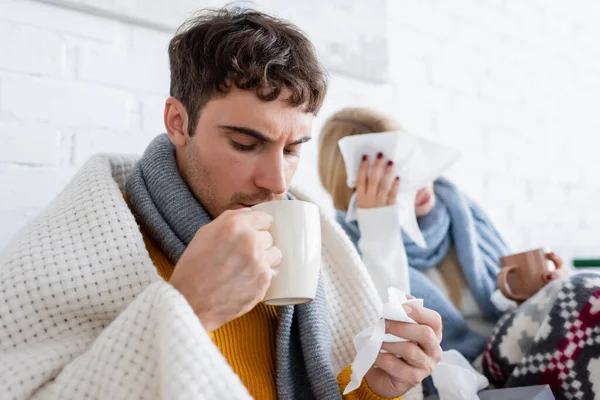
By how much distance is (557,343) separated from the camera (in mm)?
980

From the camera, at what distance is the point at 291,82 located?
87cm

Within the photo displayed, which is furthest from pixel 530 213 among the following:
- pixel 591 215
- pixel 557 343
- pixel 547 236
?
pixel 557 343

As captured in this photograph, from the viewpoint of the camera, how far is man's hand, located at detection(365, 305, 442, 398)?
2.51 feet

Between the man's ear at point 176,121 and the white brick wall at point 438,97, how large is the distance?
0.28 m

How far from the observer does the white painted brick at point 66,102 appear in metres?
1.09

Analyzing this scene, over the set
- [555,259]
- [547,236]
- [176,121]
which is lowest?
[547,236]

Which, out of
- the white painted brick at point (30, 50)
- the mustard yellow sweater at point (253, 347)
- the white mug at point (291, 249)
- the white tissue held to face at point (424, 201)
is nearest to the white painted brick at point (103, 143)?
the white painted brick at point (30, 50)

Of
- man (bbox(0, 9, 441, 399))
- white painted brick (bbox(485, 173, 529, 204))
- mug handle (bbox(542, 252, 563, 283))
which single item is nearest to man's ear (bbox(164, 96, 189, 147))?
man (bbox(0, 9, 441, 399))

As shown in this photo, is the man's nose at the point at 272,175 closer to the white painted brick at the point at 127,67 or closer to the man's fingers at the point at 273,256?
the man's fingers at the point at 273,256

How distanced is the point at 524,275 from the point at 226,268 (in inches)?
35.7

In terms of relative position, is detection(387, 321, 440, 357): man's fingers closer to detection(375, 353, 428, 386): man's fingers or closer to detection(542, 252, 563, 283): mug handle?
detection(375, 353, 428, 386): man's fingers

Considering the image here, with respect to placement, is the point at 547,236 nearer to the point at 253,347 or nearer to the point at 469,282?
the point at 469,282

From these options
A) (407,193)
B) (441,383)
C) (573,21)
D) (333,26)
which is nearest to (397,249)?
(407,193)

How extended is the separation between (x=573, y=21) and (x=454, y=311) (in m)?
1.48
